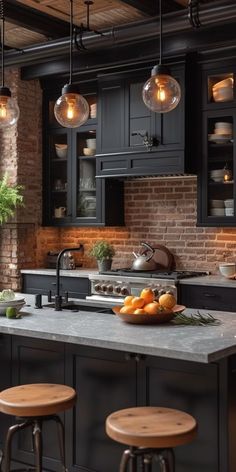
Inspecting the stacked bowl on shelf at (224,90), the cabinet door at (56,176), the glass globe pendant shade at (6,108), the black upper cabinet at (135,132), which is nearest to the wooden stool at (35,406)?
the glass globe pendant shade at (6,108)

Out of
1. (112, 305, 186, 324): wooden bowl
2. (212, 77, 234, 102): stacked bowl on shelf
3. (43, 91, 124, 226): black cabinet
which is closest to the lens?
(112, 305, 186, 324): wooden bowl

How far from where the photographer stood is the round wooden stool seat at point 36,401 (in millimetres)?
2652

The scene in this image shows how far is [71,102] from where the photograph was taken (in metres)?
3.79

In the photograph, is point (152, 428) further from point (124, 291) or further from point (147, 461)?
point (124, 291)

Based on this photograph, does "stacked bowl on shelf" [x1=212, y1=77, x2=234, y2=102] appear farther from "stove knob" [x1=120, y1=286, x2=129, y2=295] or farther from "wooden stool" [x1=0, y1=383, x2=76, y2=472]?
"wooden stool" [x1=0, y1=383, x2=76, y2=472]

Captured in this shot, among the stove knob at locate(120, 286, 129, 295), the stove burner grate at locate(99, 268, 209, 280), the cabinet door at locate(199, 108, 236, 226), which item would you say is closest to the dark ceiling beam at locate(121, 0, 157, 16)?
the cabinet door at locate(199, 108, 236, 226)

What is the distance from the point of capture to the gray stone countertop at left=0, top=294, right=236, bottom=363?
8.58 feet

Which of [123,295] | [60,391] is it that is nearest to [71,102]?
[60,391]

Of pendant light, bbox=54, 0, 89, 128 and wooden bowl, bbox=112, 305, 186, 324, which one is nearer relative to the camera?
wooden bowl, bbox=112, 305, 186, 324

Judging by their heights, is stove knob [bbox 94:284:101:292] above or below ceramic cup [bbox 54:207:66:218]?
below

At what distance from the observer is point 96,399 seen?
125 inches

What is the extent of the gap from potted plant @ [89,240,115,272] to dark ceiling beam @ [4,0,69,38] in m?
2.01

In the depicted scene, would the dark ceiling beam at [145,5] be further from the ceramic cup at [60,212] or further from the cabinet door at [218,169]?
the ceramic cup at [60,212]

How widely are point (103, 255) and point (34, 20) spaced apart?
2.24 metres
